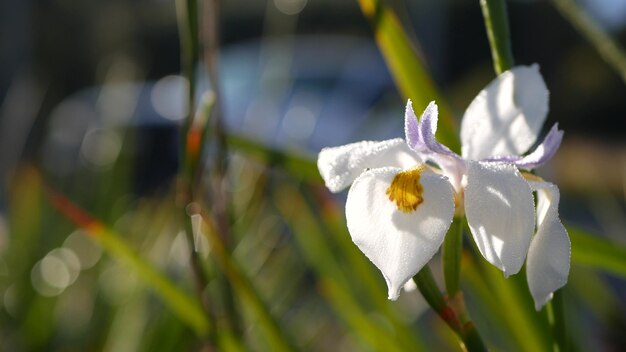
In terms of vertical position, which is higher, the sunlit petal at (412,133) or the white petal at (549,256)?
the sunlit petal at (412,133)

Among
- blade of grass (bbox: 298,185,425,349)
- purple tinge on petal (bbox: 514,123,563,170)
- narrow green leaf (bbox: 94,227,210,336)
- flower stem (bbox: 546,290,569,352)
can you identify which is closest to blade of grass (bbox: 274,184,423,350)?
blade of grass (bbox: 298,185,425,349)

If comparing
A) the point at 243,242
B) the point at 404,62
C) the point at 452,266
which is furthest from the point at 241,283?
the point at 243,242

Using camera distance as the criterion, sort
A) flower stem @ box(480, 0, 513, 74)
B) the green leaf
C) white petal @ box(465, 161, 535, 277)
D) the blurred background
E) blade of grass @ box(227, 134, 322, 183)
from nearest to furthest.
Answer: white petal @ box(465, 161, 535, 277), flower stem @ box(480, 0, 513, 74), the green leaf, blade of grass @ box(227, 134, 322, 183), the blurred background

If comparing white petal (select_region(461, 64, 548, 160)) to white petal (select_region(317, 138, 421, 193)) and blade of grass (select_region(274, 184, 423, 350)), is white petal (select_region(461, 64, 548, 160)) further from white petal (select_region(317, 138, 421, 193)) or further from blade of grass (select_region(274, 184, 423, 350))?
blade of grass (select_region(274, 184, 423, 350))

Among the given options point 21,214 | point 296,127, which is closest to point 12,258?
point 21,214

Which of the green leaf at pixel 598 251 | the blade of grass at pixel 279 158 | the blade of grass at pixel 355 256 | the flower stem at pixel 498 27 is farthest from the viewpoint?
the blade of grass at pixel 355 256

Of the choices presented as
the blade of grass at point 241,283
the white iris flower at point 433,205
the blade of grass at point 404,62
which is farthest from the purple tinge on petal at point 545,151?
the blade of grass at point 241,283

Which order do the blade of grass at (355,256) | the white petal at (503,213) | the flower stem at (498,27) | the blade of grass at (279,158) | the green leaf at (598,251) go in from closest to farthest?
the white petal at (503,213), the flower stem at (498,27), the green leaf at (598,251), the blade of grass at (279,158), the blade of grass at (355,256)

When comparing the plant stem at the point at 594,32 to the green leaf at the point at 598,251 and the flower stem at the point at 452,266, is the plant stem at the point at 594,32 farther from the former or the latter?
the flower stem at the point at 452,266
